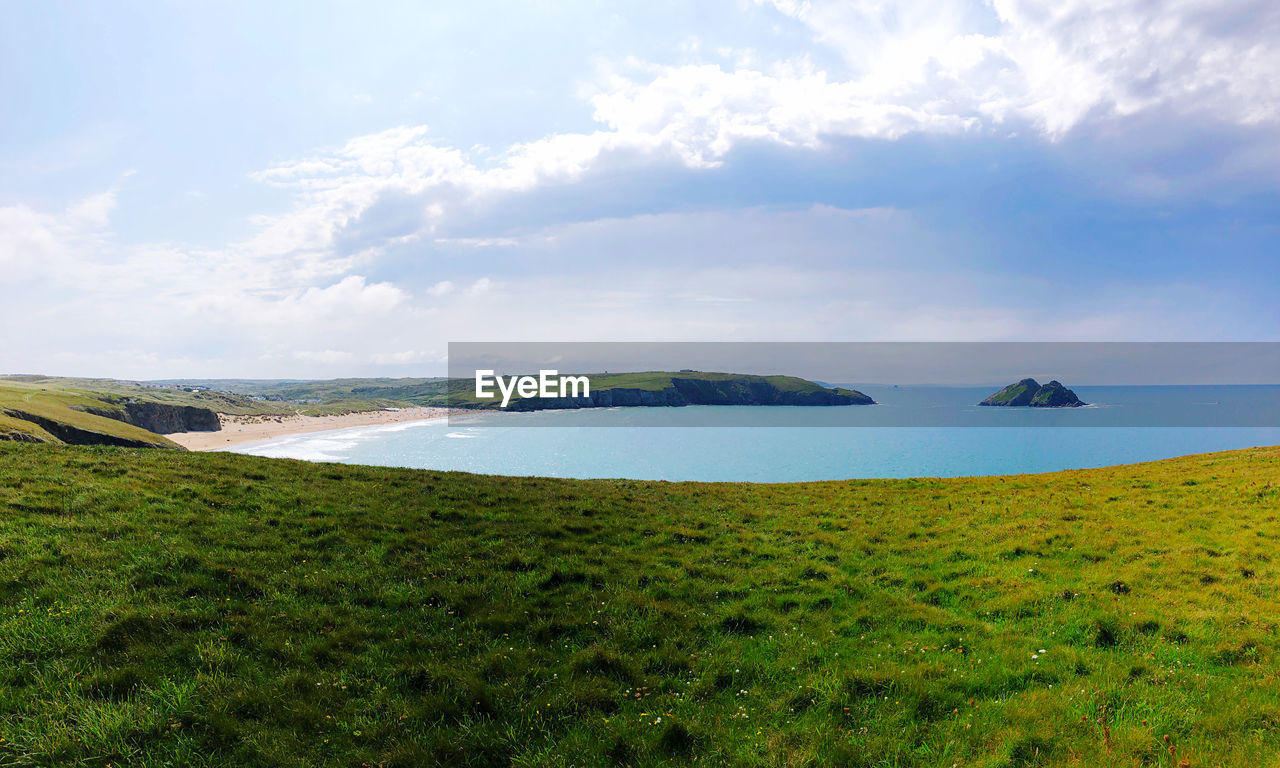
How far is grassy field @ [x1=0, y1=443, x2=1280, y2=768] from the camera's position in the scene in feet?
23.5

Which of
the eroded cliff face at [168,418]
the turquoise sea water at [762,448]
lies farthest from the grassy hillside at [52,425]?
the eroded cliff face at [168,418]

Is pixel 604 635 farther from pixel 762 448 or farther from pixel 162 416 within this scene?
pixel 162 416

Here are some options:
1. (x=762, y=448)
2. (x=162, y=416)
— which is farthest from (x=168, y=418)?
(x=762, y=448)

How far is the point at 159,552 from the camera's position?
1252 cm

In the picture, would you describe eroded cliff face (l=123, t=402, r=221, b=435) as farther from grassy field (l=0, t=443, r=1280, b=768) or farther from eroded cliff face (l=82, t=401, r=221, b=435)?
grassy field (l=0, t=443, r=1280, b=768)

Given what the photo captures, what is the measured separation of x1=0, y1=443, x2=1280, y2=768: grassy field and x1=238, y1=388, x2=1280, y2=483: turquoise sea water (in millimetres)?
58470

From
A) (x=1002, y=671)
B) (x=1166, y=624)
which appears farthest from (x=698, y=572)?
(x=1166, y=624)

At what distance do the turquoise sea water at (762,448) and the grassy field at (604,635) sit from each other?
58.5 m

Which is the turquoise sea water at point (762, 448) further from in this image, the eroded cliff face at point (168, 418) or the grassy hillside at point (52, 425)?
the eroded cliff face at point (168, 418)

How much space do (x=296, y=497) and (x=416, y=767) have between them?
15.8 metres

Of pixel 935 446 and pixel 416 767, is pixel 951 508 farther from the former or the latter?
pixel 935 446

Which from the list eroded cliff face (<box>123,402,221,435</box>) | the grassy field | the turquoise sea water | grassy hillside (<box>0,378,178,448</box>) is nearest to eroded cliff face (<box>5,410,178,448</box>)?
grassy hillside (<box>0,378,178,448</box>)

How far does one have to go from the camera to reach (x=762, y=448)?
377 feet

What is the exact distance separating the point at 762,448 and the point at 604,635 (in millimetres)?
108784
